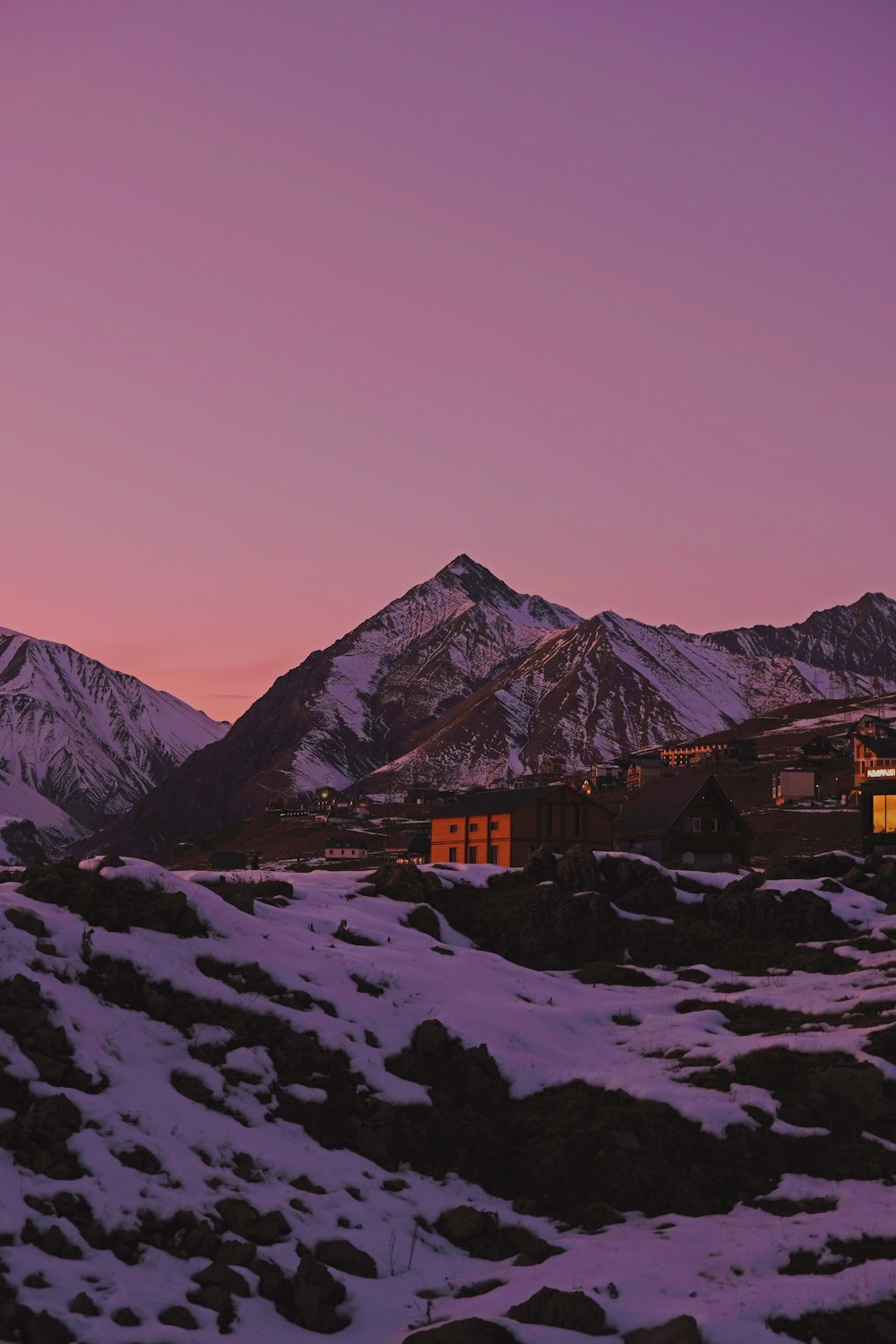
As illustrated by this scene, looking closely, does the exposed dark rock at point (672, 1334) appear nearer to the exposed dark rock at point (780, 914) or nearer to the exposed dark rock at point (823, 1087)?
the exposed dark rock at point (823, 1087)

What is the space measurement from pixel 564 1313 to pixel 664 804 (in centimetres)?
6801

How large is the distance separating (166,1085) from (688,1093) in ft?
36.9

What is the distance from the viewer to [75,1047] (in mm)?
23453

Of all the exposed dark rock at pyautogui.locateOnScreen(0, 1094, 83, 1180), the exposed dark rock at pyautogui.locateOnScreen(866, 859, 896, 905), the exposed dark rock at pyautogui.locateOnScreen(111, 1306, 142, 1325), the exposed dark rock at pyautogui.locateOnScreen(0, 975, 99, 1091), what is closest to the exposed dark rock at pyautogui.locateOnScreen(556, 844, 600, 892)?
the exposed dark rock at pyautogui.locateOnScreen(866, 859, 896, 905)

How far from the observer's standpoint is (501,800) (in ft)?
274

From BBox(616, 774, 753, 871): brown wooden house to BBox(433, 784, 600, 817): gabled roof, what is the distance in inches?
165

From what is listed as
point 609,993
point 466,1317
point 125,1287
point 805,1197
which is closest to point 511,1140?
point 805,1197

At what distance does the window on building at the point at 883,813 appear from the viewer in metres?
78.1

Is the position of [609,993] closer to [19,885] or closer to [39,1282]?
[19,885]

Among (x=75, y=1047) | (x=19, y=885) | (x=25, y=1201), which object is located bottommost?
(x=25, y=1201)

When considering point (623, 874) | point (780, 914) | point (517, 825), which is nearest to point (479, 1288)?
point (780, 914)

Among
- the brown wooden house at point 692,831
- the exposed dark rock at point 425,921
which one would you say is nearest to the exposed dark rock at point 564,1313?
the exposed dark rock at point 425,921

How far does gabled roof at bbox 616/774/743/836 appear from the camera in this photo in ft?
270

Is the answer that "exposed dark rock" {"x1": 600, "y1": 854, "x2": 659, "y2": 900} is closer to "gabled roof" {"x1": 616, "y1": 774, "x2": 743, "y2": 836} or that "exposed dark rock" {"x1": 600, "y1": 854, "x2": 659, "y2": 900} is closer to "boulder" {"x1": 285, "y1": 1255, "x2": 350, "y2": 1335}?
"gabled roof" {"x1": 616, "y1": 774, "x2": 743, "y2": 836}
